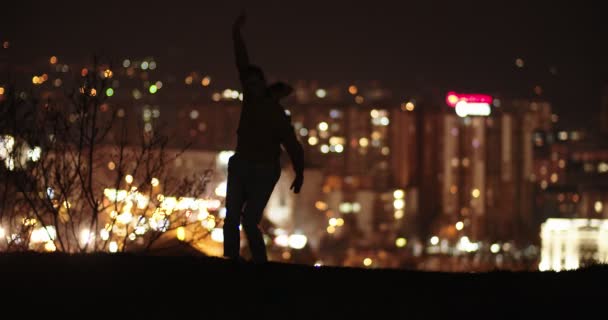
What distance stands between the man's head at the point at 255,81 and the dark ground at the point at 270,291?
123cm

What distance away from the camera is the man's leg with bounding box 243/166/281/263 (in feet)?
26.2

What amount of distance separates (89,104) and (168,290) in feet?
31.9

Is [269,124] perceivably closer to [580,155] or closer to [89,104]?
[89,104]

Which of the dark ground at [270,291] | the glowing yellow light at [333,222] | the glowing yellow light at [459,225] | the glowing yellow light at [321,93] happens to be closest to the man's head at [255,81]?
the dark ground at [270,291]

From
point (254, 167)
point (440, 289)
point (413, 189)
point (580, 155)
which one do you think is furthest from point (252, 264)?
point (580, 155)

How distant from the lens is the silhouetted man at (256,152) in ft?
26.0

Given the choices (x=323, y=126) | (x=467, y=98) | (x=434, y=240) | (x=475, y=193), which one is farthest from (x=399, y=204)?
(x=475, y=193)

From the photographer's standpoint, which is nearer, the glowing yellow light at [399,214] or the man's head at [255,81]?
the man's head at [255,81]

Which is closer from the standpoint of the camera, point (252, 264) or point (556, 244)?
point (252, 264)

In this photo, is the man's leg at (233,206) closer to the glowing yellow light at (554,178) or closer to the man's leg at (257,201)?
the man's leg at (257,201)

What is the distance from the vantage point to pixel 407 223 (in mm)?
106875

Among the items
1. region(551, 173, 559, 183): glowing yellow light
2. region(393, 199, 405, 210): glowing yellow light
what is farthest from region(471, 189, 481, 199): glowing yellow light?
region(551, 173, 559, 183): glowing yellow light

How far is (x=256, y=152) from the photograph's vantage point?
26.1 feet

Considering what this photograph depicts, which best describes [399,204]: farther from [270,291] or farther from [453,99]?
[270,291]
